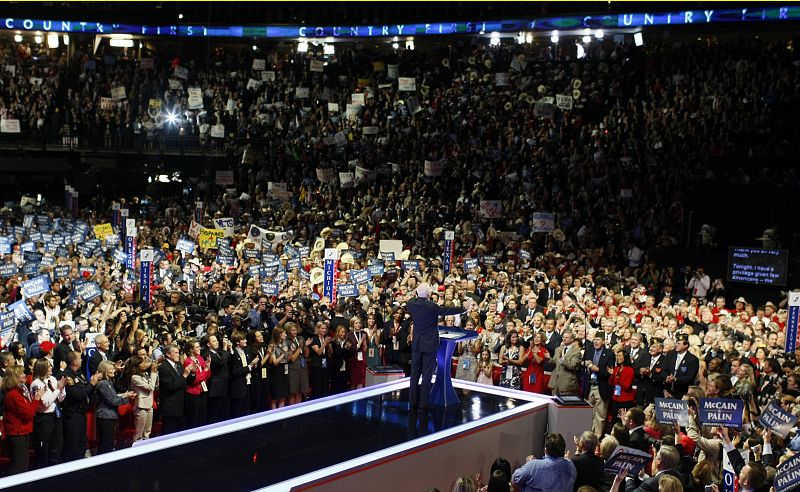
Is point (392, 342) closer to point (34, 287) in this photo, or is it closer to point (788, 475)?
point (34, 287)

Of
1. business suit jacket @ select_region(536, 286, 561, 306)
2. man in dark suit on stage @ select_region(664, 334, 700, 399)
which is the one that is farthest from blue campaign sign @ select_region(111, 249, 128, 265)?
man in dark suit on stage @ select_region(664, 334, 700, 399)

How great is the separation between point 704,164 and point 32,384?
1751cm

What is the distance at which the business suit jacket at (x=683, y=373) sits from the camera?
38.9 feet

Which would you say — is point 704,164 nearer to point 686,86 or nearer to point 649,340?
point 686,86

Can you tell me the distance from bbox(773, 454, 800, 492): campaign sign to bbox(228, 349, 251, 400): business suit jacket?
271 inches

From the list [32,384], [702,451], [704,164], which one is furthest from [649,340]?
[704,164]

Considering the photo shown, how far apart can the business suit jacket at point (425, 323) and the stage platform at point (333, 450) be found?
0.81m

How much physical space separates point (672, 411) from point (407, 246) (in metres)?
14.3

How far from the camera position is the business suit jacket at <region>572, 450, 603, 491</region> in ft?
24.7

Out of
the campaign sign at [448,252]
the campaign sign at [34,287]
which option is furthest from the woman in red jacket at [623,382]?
the campaign sign at [34,287]

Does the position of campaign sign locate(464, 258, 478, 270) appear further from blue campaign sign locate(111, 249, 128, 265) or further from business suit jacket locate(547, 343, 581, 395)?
blue campaign sign locate(111, 249, 128, 265)

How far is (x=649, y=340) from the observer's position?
13172mm

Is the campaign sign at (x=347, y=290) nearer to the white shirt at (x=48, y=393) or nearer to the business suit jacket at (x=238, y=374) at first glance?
the business suit jacket at (x=238, y=374)

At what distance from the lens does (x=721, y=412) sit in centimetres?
825
